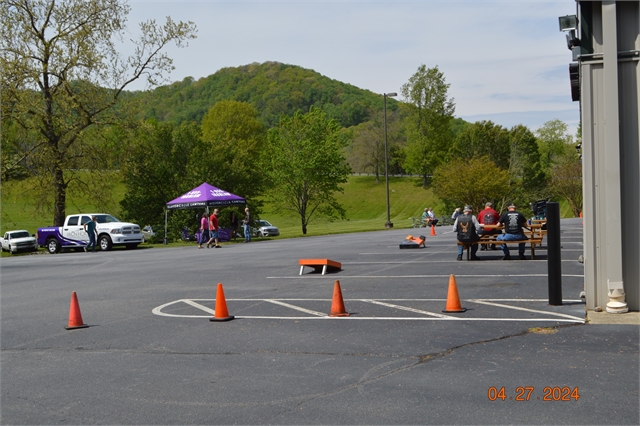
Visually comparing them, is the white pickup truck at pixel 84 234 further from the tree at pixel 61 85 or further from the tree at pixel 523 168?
the tree at pixel 523 168

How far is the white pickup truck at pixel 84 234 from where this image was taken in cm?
3562

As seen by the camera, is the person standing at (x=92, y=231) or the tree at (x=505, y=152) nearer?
the person standing at (x=92, y=231)

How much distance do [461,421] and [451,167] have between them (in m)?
58.6

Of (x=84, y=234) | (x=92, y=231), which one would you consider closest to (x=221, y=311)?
(x=92, y=231)

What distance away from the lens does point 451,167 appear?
207ft

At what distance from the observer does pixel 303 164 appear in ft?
188

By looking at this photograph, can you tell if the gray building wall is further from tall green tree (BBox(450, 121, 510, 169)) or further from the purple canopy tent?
tall green tree (BBox(450, 121, 510, 169))

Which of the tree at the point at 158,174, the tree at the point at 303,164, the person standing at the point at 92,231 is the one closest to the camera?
the person standing at the point at 92,231

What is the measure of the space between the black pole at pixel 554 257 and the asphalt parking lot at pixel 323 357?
21cm

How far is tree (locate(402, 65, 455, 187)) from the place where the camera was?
10506 centimetres

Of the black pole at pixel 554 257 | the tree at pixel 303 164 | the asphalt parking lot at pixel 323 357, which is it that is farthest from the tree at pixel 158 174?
the black pole at pixel 554 257

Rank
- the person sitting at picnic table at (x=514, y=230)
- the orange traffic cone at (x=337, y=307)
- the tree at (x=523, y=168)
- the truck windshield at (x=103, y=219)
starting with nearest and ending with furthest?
the orange traffic cone at (x=337, y=307) < the person sitting at picnic table at (x=514, y=230) < the truck windshield at (x=103, y=219) < the tree at (x=523, y=168)

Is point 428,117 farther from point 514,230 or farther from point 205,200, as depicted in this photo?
point 514,230

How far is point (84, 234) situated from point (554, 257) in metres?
29.4
